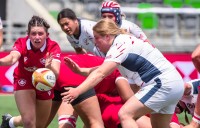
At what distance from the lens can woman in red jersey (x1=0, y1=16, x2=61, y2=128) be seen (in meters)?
8.80

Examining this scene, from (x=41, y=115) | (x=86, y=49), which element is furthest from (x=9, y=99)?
(x=41, y=115)

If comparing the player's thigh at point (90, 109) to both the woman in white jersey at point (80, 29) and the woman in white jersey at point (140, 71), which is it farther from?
the woman in white jersey at point (80, 29)

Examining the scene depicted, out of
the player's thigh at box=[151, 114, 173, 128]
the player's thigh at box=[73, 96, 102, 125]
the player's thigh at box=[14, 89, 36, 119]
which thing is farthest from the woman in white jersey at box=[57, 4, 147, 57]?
the player's thigh at box=[151, 114, 173, 128]

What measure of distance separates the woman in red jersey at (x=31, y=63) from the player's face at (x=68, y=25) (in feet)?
2.86

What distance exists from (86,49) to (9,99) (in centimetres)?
595

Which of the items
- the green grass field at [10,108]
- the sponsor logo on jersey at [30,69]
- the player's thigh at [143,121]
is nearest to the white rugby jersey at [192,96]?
the player's thigh at [143,121]

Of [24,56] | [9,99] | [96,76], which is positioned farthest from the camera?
[9,99]

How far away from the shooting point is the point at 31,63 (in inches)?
352

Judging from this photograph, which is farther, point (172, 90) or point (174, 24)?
point (174, 24)

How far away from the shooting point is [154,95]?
7898 mm

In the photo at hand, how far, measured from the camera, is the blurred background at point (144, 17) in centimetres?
2130

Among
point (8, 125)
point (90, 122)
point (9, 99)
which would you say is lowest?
point (9, 99)

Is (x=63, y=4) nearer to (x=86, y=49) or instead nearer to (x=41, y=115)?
(x=86, y=49)

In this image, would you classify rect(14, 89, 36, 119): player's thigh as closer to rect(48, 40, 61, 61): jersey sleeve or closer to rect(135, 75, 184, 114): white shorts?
rect(48, 40, 61, 61): jersey sleeve
